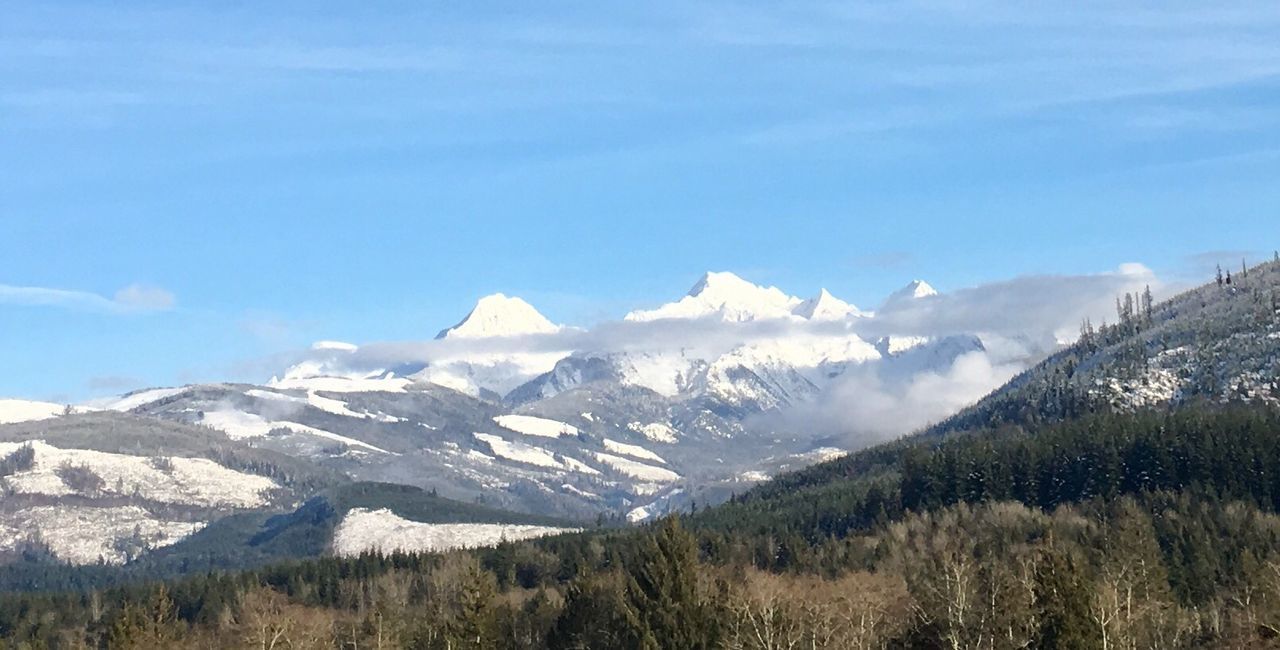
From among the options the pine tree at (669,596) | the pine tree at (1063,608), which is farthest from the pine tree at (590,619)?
the pine tree at (1063,608)

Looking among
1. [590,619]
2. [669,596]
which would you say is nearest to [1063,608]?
[669,596]

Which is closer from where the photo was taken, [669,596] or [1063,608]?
[1063,608]

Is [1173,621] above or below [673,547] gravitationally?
below

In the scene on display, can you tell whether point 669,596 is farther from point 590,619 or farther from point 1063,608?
point 1063,608

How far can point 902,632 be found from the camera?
148 m

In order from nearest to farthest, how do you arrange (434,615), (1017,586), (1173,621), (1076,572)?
(1076,572)
(1017,586)
(1173,621)
(434,615)

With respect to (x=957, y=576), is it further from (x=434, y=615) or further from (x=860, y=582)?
(x=434, y=615)

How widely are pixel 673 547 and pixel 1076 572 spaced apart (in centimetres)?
3322

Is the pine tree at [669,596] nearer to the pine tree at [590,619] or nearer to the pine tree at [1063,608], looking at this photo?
the pine tree at [590,619]

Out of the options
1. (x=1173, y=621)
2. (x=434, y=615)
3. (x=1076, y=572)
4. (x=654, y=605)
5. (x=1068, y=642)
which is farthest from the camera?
(x=434, y=615)

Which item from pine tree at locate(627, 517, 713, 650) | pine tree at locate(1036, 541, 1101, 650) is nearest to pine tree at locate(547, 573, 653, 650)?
pine tree at locate(627, 517, 713, 650)

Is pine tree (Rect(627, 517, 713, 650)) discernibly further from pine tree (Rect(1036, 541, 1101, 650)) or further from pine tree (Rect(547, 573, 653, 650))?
pine tree (Rect(1036, 541, 1101, 650))

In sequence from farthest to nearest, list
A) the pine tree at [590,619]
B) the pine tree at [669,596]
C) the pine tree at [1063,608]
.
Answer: the pine tree at [590,619] → the pine tree at [669,596] → the pine tree at [1063,608]

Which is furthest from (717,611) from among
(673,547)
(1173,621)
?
(1173,621)
